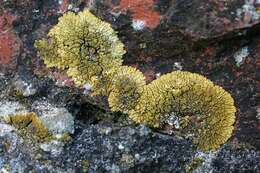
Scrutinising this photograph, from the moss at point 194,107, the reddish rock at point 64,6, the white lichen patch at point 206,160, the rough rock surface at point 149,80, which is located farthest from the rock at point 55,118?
the white lichen patch at point 206,160

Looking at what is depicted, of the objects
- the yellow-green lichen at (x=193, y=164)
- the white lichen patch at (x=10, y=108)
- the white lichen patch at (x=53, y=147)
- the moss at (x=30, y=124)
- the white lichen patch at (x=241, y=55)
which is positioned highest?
the white lichen patch at (x=241, y=55)

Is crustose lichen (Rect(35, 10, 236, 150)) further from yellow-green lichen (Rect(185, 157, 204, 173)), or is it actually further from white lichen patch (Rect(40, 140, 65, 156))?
white lichen patch (Rect(40, 140, 65, 156))

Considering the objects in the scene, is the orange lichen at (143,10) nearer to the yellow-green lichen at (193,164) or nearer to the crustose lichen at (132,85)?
the crustose lichen at (132,85)

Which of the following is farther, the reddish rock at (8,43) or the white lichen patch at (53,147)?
the reddish rock at (8,43)

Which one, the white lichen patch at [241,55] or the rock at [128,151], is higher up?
the white lichen patch at [241,55]

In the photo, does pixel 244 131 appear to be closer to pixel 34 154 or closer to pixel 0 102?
pixel 34 154


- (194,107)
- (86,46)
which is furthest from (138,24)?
(194,107)
